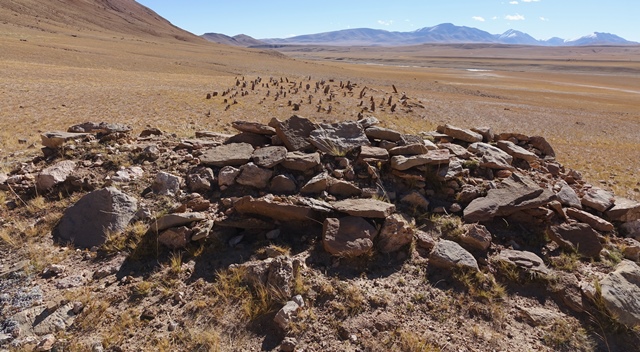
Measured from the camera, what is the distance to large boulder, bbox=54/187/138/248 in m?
5.54

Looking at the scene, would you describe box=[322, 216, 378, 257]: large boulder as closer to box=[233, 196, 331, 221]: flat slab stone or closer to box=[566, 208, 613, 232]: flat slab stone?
box=[233, 196, 331, 221]: flat slab stone

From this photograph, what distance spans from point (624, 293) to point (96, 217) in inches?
288

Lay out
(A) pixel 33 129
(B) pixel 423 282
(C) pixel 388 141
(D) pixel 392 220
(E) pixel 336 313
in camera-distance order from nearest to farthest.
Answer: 1. (E) pixel 336 313
2. (B) pixel 423 282
3. (D) pixel 392 220
4. (C) pixel 388 141
5. (A) pixel 33 129

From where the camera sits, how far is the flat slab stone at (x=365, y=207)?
18.5 ft

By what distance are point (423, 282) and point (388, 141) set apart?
11.5 feet

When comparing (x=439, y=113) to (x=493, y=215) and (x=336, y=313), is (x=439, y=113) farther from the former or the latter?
(x=336, y=313)

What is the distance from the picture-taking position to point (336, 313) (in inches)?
174

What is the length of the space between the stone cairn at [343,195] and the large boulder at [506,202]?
0.7 inches

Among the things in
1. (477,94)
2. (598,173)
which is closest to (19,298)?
(598,173)

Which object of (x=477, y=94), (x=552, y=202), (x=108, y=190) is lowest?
(x=477, y=94)

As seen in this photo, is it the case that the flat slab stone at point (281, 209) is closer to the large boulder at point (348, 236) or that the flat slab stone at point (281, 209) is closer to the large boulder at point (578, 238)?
the large boulder at point (348, 236)

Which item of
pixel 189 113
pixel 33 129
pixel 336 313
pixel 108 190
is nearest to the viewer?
pixel 336 313

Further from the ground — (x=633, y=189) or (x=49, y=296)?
(x=49, y=296)

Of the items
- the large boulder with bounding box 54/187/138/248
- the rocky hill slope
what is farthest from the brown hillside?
the large boulder with bounding box 54/187/138/248
